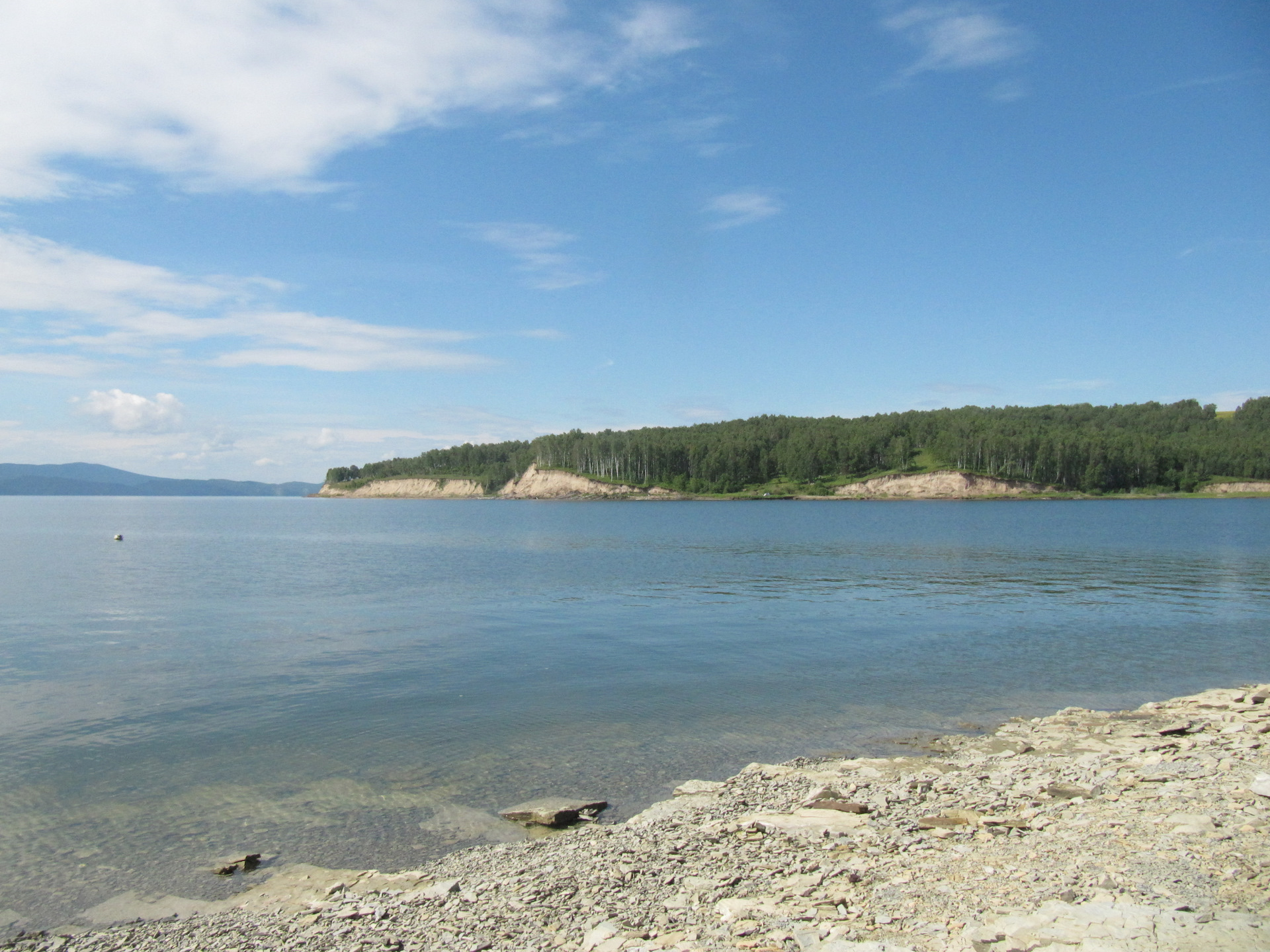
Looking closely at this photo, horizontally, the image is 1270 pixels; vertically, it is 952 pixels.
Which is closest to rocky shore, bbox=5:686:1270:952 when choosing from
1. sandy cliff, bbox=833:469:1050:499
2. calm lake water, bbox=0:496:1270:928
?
calm lake water, bbox=0:496:1270:928

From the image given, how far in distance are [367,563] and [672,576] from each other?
21.9m

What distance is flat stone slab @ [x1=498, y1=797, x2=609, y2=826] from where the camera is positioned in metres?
11.6

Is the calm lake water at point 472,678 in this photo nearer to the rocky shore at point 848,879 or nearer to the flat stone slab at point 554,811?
the flat stone slab at point 554,811

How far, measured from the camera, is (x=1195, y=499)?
163750 millimetres

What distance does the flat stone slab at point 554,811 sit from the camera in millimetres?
11570

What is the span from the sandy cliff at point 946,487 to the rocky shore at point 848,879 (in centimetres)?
17492

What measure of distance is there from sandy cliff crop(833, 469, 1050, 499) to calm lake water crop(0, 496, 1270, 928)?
128456mm

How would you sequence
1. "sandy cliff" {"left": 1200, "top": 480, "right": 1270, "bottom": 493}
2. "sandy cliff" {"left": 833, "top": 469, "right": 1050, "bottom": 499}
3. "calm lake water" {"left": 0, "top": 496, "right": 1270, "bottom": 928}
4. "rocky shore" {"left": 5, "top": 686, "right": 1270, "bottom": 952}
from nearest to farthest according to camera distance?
"rocky shore" {"left": 5, "top": 686, "right": 1270, "bottom": 952}, "calm lake water" {"left": 0, "top": 496, "right": 1270, "bottom": 928}, "sandy cliff" {"left": 1200, "top": 480, "right": 1270, "bottom": 493}, "sandy cliff" {"left": 833, "top": 469, "right": 1050, "bottom": 499}

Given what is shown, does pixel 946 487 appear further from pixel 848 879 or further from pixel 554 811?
pixel 848 879

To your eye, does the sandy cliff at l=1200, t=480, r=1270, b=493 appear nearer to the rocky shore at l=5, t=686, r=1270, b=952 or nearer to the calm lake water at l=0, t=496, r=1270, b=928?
the calm lake water at l=0, t=496, r=1270, b=928

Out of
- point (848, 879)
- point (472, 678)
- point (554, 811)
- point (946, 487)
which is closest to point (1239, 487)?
point (946, 487)

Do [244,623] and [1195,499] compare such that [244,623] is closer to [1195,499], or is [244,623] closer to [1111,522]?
[1111,522]

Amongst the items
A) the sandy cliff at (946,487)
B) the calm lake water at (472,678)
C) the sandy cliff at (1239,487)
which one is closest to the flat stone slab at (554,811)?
the calm lake water at (472,678)

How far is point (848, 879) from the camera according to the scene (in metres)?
8.52
